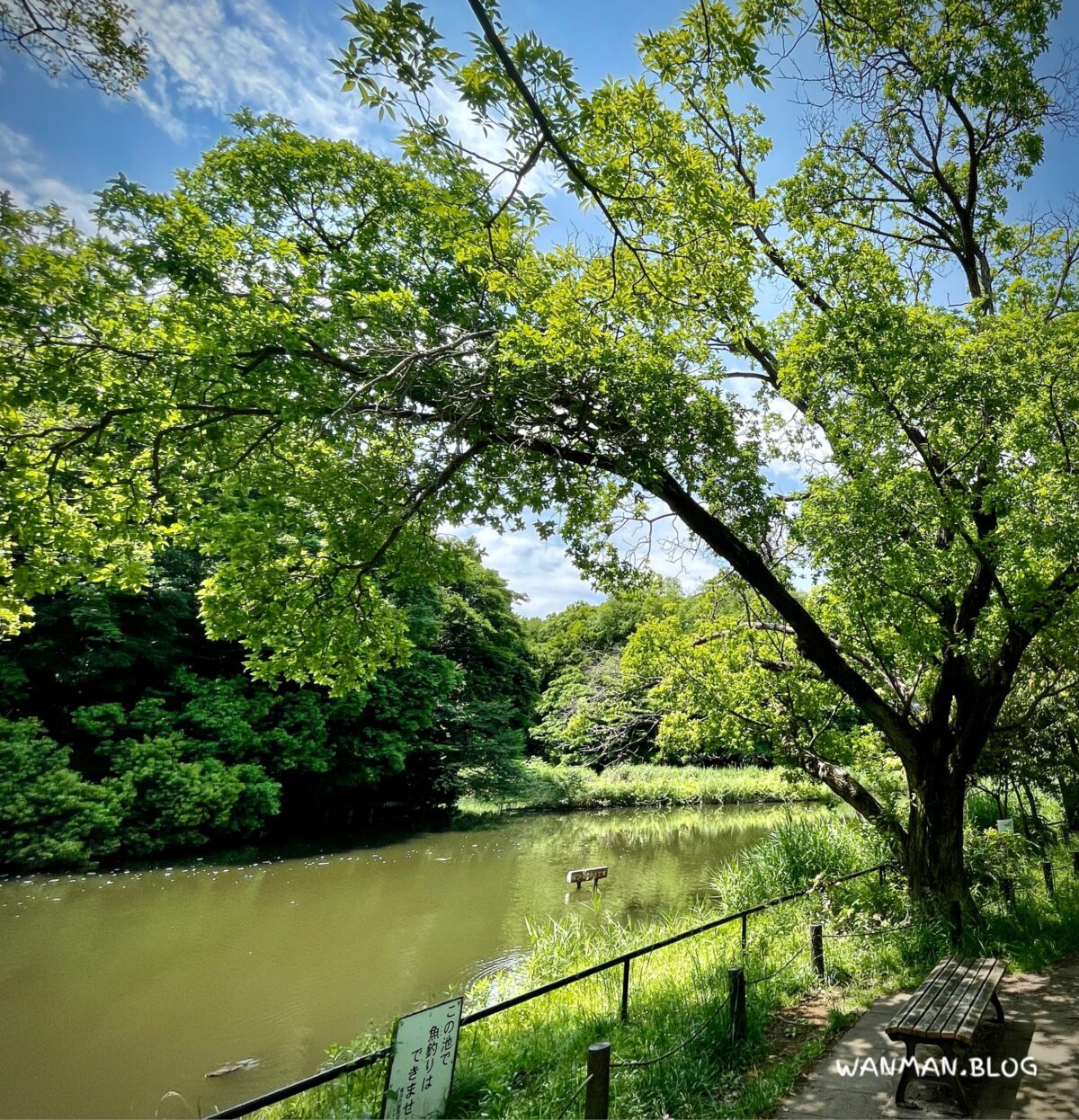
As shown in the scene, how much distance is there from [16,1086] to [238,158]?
9.26 meters

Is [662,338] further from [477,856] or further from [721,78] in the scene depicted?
[477,856]

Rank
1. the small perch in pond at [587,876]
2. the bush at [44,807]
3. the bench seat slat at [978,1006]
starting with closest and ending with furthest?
the bench seat slat at [978,1006], the bush at [44,807], the small perch in pond at [587,876]

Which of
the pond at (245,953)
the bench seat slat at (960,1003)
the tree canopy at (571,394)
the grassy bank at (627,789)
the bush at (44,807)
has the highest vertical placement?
the tree canopy at (571,394)

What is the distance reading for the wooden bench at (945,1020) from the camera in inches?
137

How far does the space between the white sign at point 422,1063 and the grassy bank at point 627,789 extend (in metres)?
21.8

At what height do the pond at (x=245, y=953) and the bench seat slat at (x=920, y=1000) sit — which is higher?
the bench seat slat at (x=920, y=1000)

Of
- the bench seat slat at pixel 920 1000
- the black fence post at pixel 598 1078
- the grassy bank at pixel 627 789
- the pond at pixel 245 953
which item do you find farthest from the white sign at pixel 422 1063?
the grassy bank at pixel 627 789

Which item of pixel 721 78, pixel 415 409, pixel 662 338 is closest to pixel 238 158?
pixel 415 409

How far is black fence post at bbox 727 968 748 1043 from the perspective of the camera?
14.8 ft

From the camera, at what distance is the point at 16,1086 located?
577 centimetres

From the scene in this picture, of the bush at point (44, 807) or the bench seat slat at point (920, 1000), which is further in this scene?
the bush at point (44, 807)

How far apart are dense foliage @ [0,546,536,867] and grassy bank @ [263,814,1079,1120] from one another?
4594mm

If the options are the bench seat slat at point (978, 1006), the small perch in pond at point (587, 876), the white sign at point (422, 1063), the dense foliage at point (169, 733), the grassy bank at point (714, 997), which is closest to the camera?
the white sign at point (422, 1063)

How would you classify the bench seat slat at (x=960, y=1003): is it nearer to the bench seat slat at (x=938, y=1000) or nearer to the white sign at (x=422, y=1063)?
the bench seat slat at (x=938, y=1000)
